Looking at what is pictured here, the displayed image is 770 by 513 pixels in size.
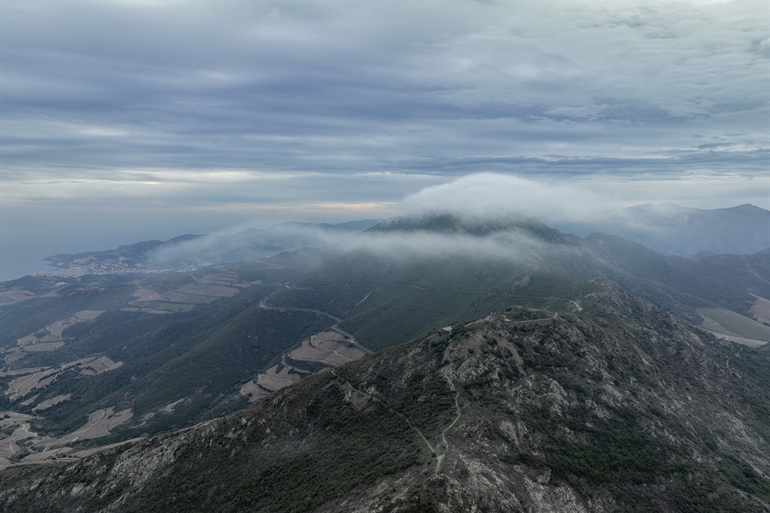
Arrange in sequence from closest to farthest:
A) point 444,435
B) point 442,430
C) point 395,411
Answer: point 444,435, point 442,430, point 395,411

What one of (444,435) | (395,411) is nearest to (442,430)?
(444,435)

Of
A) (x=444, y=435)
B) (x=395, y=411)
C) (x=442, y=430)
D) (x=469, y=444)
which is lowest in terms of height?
(x=395, y=411)

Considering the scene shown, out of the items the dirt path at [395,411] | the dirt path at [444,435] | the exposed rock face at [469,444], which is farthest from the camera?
the dirt path at [395,411]

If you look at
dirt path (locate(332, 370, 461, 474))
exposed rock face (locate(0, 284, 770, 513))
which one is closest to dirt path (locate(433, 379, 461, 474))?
dirt path (locate(332, 370, 461, 474))

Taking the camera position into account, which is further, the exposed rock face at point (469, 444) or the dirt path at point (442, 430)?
the exposed rock face at point (469, 444)

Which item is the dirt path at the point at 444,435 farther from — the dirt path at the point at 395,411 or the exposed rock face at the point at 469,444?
the dirt path at the point at 395,411

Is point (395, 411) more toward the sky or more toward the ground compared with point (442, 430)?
more toward the ground

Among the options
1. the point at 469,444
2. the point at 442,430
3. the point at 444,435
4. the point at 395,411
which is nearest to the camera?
the point at 469,444

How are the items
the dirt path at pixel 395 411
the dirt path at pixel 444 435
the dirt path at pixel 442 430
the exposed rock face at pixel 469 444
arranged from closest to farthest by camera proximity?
1. the dirt path at pixel 444 435
2. the dirt path at pixel 442 430
3. the exposed rock face at pixel 469 444
4. the dirt path at pixel 395 411

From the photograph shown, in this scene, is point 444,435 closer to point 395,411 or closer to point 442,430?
point 442,430

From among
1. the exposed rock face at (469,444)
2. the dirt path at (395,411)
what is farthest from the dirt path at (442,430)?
the exposed rock face at (469,444)
